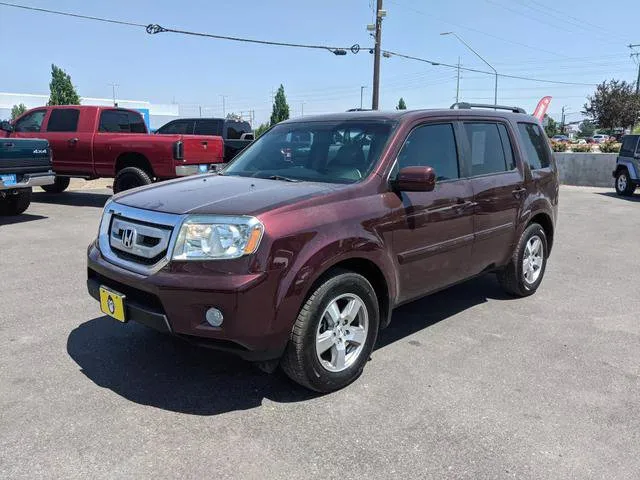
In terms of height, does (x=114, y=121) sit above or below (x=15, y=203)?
above

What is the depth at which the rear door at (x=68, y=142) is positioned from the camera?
11.8 m

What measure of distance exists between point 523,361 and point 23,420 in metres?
3.36

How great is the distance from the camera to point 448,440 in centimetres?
303

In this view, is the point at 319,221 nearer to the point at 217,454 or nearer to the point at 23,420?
the point at 217,454

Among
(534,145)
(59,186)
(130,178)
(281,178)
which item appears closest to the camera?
(281,178)

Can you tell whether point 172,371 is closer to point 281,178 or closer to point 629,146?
point 281,178

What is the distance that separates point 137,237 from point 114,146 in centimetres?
882

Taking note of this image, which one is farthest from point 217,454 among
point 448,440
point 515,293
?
point 515,293

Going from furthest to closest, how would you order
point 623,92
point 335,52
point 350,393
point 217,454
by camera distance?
1. point 623,92
2. point 335,52
3. point 350,393
4. point 217,454

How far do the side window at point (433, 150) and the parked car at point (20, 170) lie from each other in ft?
24.3

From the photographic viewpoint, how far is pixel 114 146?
11.4 m

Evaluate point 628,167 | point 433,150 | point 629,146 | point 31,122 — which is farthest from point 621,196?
point 31,122

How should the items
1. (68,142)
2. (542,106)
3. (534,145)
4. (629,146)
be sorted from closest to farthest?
(534,145)
(68,142)
(629,146)
(542,106)

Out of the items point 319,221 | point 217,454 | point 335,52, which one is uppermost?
→ point 335,52
